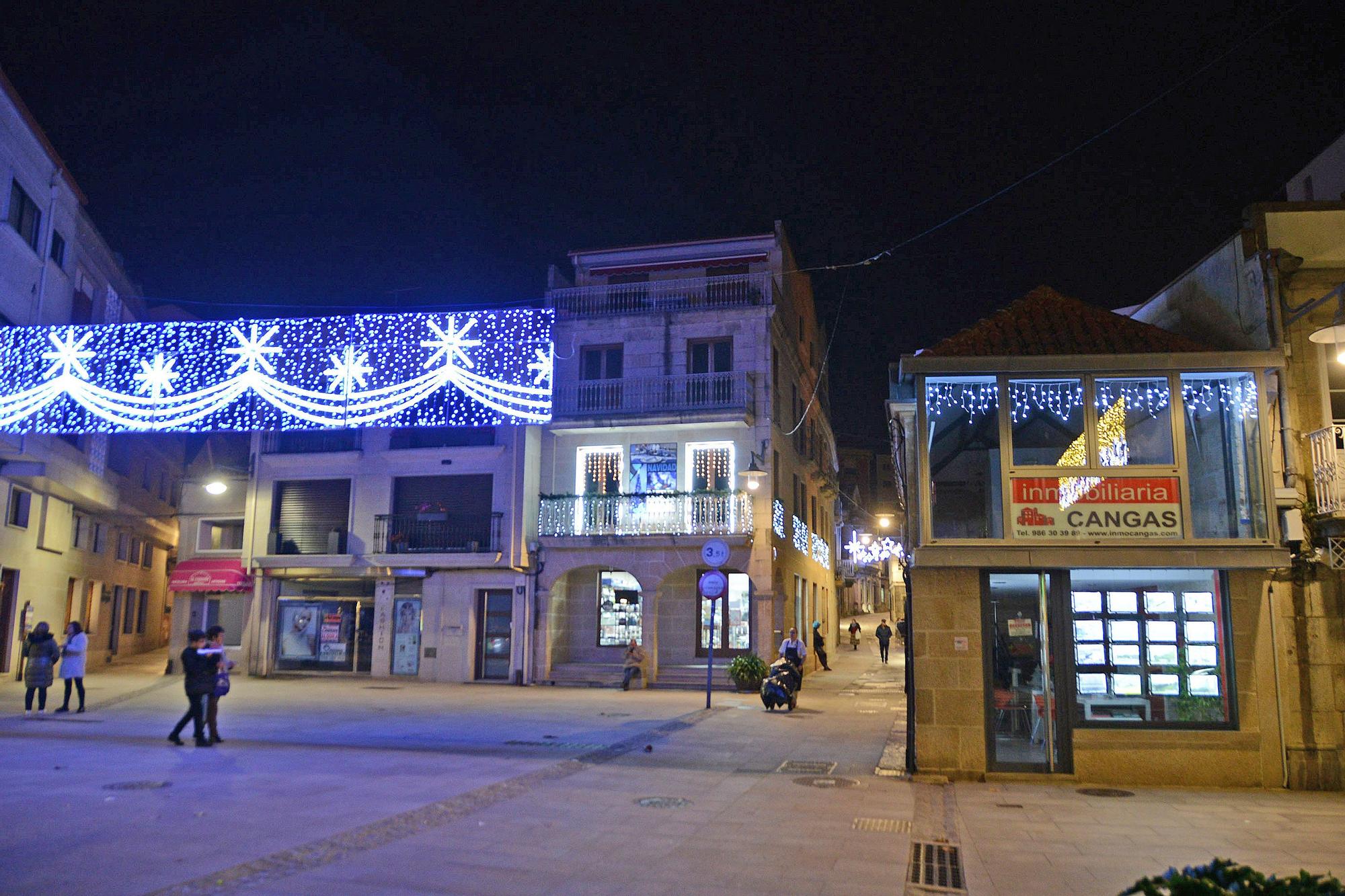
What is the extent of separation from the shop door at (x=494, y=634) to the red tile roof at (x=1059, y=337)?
17428 mm

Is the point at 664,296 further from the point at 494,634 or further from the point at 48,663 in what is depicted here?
the point at 48,663

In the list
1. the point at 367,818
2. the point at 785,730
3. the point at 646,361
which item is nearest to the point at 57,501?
the point at 646,361

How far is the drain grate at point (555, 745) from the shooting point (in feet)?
43.6

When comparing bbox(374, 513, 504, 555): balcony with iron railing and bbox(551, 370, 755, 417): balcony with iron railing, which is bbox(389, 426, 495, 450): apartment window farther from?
bbox(551, 370, 755, 417): balcony with iron railing

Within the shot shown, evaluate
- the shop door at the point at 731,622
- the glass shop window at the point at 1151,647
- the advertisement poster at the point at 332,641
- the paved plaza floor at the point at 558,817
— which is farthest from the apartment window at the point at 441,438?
the glass shop window at the point at 1151,647

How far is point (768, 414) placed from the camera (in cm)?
2533

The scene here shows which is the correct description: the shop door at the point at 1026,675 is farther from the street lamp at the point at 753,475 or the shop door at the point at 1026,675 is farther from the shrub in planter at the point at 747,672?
the shrub in planter at the point at 747,672

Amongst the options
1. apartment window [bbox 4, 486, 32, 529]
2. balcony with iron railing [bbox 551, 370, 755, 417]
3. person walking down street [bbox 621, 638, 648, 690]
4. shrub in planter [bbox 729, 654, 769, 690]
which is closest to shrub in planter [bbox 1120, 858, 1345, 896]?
shrub in planter [bbox 729, 654, 769, 690]

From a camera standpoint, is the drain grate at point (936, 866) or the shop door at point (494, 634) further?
the shop door at point (494, 634)

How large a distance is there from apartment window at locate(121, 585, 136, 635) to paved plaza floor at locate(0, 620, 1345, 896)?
2100 centimetres

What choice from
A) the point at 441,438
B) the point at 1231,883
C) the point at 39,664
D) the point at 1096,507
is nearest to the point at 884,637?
the point at 441,438

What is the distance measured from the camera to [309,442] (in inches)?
1122

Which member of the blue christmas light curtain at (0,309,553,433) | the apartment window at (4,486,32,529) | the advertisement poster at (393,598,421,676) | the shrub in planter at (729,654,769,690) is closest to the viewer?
the blue christmas light curtain at (0,309,553,433)

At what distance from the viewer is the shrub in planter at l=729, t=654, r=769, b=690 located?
2286cm
